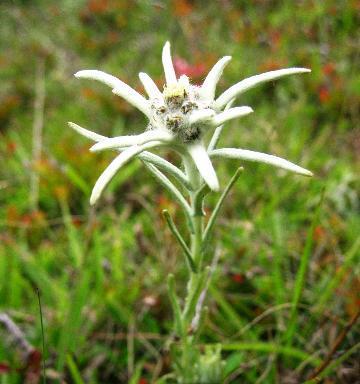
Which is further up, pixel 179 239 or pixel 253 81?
pixel 253 81

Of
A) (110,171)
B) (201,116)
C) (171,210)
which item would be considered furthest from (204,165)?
(171,210)

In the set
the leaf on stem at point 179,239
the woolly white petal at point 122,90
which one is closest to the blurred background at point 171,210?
the leaf on stem at point 179,239

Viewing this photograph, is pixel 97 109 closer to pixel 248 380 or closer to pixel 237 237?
pixel 237 237

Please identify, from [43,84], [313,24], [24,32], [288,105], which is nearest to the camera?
[288,105]

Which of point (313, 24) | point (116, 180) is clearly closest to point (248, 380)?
point (116, 180)

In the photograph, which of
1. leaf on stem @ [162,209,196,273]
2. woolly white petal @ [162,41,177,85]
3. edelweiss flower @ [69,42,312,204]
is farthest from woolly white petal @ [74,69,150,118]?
leaf on stem @ [162,209,196,273]

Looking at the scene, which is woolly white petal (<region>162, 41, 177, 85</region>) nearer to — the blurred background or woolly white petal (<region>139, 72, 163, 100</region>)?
woolly white petal (<region>139, 72, 163, 100</region>)

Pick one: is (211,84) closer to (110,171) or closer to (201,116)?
(201,116)

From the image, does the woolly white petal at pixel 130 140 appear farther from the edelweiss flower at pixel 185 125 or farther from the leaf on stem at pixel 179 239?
the leaf on stem at pixel 179 239
